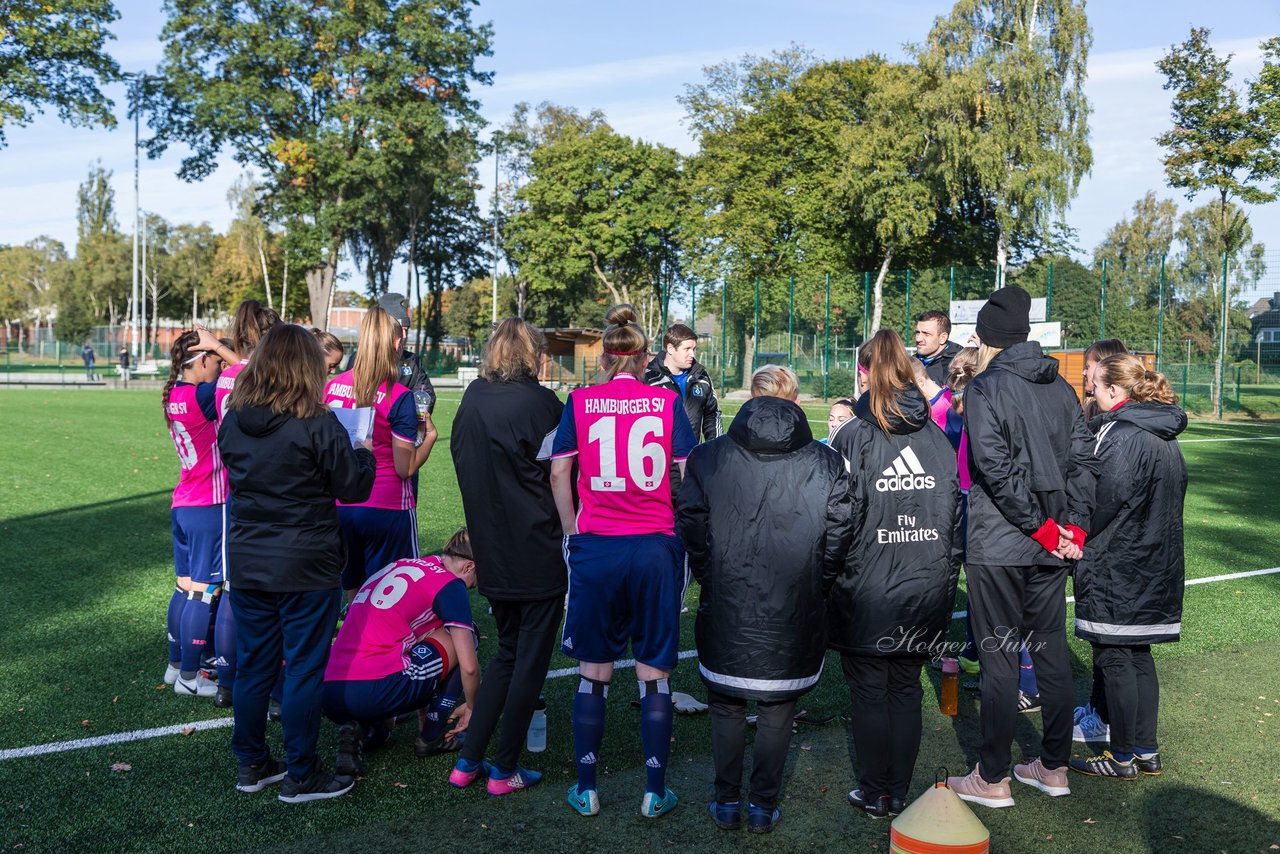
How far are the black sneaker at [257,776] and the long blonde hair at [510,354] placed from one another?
1.94 metres

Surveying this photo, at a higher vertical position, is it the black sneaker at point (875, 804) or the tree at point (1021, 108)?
the tree at point (1021, 108)

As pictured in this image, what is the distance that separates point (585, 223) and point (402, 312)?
5095 cm

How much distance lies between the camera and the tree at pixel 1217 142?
94.3 ft

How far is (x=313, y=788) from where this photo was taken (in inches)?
161

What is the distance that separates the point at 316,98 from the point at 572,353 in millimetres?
17366

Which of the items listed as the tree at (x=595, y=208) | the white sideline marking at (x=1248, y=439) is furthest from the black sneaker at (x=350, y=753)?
the tree at (x=595, y=208)

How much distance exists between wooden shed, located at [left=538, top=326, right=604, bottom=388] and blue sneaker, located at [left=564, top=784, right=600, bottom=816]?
40.4 metres

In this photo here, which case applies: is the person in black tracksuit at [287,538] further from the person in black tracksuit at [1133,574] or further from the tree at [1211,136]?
the tree at [1211,136]

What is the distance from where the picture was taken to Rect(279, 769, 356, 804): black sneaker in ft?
13.4

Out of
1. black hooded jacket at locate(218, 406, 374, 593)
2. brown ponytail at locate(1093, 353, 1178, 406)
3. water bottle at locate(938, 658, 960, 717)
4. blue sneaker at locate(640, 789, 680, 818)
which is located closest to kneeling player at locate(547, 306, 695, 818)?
blue sneaker at locate(640, 789, 680, 818)

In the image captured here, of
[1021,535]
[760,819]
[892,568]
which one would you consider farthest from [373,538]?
[1021,535]

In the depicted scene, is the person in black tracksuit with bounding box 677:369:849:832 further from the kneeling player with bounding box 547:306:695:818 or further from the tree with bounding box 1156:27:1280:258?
the tree with bounding box 1156:27:1280:258

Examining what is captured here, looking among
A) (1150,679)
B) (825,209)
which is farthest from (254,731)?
(825,209)

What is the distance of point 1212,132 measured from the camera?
30.4 m
